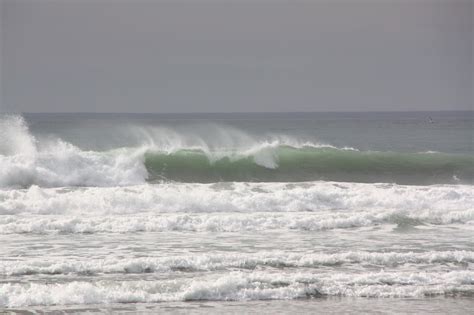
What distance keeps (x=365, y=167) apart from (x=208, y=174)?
614cm

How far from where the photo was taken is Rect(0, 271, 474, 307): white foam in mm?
9680

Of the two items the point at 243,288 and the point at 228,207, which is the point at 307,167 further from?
the point at 243,288

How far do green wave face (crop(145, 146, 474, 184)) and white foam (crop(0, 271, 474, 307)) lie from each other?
43.7ft

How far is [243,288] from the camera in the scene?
10117mm

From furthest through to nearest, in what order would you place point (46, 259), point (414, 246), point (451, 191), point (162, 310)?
1. point (451, 191)
2. point (414, 246)
3. point (46, 259)
4. point (162, 310)

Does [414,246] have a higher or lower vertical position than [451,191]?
Answer: lower

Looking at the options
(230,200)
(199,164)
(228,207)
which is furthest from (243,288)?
(199,164)

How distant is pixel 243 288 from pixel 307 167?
54.0 feet

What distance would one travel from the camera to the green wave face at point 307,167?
985 inches

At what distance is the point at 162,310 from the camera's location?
30.6ft

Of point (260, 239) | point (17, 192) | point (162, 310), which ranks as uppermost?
point (17, 192)

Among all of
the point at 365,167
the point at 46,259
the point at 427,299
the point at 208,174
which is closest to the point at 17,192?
the point at 46,259

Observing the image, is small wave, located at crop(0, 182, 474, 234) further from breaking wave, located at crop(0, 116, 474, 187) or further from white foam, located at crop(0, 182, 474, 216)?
breaking wave, located at crop(0, 116, 474, 187)

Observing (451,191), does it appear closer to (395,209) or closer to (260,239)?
(395,209)
